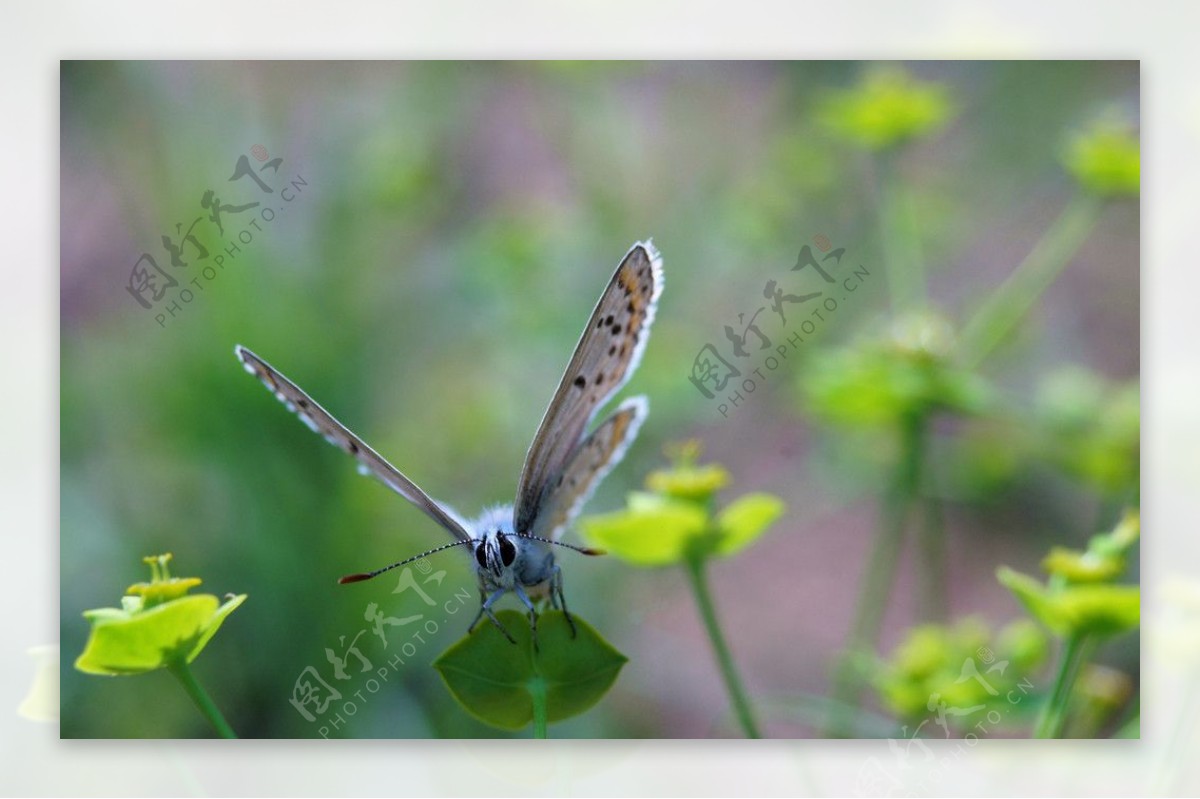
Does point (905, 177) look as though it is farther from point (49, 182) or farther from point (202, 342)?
point (49, 182)

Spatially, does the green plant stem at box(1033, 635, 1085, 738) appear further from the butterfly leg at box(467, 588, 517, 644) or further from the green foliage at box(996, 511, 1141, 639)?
the butterfly leg at box(467, 588, 517, 644)

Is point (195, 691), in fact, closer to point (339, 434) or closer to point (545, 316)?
point (339, 434)

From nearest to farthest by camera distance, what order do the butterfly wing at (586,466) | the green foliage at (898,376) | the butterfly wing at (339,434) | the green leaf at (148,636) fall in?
the green leaf at (148,636) < the butterfly wing at (339,434) < the butterfly wing at (586,466) < the green foliage at (898,376)

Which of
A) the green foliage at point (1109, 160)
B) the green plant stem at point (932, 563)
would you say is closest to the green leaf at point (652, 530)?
the green plant stem at point (932, 563)

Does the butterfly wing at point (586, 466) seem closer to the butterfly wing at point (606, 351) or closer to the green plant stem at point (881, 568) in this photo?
the butterfly wing at point (606, 351)

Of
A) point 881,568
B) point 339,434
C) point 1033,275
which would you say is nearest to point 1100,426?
point 1033,275

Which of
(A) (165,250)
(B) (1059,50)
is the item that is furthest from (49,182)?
(B) (1059,50)

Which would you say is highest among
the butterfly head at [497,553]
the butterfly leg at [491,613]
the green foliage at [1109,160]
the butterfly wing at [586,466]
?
the green foliage at [1109,160]
